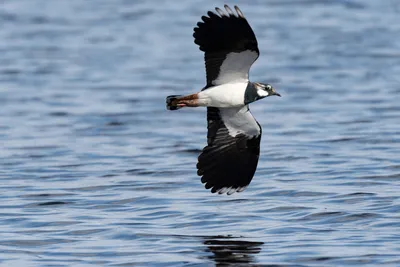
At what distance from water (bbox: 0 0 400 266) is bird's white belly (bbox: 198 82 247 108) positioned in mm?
1208

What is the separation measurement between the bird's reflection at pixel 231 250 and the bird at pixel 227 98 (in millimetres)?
558

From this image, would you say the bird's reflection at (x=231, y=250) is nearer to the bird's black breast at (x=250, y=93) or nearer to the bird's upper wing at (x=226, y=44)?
the bird's black breast at (x=250, y=93)

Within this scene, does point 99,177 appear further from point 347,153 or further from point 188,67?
point 188,67

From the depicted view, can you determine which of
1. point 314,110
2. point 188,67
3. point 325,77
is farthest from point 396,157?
point 188,67

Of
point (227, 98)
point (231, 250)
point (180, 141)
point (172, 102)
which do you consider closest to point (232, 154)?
point (227, 98)

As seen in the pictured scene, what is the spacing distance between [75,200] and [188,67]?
9.32 m

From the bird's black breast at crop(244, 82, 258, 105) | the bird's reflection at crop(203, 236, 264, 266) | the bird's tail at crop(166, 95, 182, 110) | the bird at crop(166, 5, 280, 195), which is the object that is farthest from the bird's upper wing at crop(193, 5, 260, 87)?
the bird's reflection at crop(203, 236, 264, 266)

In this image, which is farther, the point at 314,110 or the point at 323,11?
the point at 323,11

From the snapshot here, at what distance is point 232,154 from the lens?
1072 centimetres

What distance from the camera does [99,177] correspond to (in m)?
13.3

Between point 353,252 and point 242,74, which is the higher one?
point 242,74

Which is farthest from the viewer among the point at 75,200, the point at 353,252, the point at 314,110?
the point at 314,110

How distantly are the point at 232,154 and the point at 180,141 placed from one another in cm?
476

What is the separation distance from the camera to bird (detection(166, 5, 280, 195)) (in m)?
9.84
